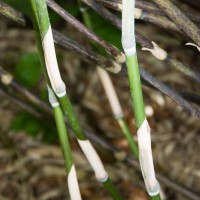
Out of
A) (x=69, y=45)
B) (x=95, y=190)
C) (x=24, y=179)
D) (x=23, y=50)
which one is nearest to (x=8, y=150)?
(x=24, y=179)

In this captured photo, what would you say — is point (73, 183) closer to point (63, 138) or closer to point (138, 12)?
point (63, 138)

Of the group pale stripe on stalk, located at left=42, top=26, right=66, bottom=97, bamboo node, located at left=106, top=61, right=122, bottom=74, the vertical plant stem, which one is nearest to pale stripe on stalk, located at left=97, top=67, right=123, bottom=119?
the vertical plant stem

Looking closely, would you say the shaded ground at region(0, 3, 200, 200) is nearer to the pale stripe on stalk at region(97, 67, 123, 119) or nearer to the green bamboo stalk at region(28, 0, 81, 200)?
the pale stripe on stalk at region(97, 67, 123, 119)

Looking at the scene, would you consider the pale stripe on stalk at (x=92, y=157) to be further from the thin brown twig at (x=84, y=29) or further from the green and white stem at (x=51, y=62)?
the thin brown twig at (x=84, y=29)

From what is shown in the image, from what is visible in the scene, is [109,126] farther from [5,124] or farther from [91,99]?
[5,124]

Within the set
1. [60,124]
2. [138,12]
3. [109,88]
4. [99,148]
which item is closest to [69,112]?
[60,124]
